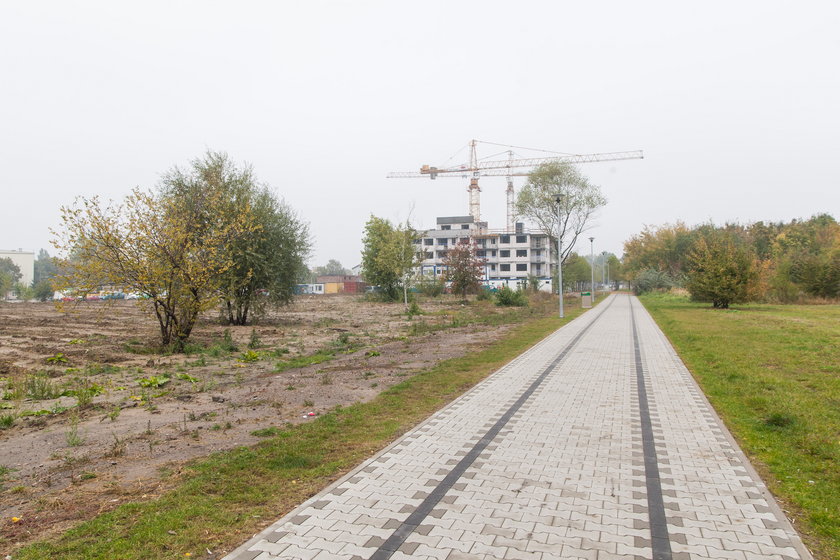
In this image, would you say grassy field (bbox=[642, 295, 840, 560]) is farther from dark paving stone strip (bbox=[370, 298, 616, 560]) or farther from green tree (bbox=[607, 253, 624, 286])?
green tree (bbox=[607, 253, 624, 286])

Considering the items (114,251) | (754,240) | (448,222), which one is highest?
(448,222)

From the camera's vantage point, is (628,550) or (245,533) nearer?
(628,550)

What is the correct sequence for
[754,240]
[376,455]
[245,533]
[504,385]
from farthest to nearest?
[754,240], [504,385], [376,455], [245,533]

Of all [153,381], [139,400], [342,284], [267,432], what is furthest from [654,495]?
[342,284]

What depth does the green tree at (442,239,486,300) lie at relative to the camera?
148ft

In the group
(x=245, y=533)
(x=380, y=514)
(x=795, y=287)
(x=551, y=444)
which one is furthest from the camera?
(x=795, y=287)

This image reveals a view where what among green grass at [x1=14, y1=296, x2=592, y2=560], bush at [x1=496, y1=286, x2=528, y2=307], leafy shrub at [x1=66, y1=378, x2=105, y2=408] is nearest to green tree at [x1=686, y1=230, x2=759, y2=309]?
bush at [x1=496, y1=286, x2=528, y2=307]

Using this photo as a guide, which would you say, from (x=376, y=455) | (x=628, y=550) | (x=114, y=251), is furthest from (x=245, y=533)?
(x=114, y=251)

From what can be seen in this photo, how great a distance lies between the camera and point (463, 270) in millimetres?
Result: 45094

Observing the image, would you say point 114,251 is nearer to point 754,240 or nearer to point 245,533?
point 245,533

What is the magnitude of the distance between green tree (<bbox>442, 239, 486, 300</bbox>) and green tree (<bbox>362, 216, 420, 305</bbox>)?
368 centimetres

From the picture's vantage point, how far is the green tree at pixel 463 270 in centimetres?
4512

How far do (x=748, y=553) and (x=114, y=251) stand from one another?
15336mm

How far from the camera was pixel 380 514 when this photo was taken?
4.16 meters
